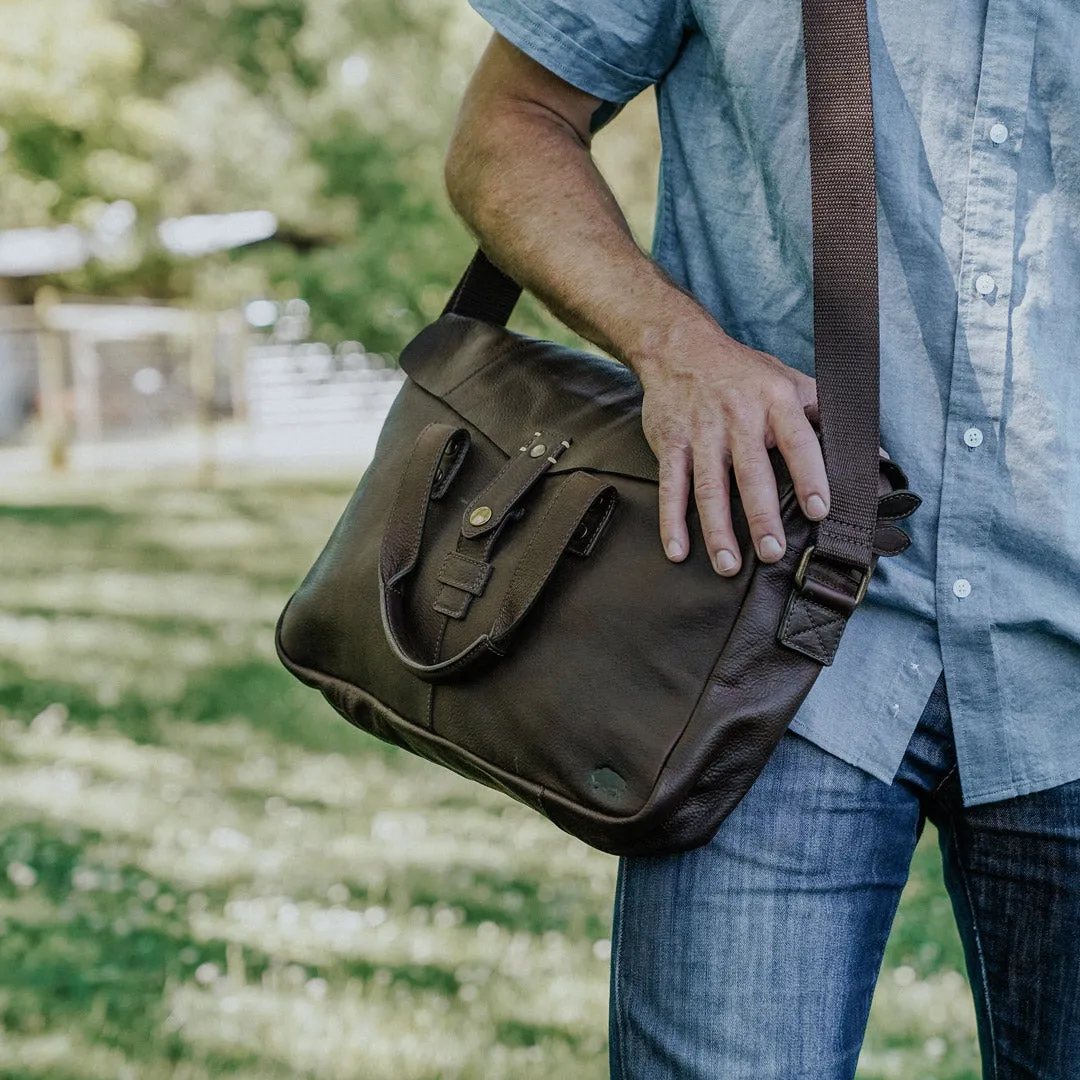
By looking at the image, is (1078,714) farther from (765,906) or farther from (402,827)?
(402,827)

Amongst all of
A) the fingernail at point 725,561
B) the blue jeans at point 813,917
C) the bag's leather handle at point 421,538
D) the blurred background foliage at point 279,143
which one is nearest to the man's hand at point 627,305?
the fingernail at point 725,561

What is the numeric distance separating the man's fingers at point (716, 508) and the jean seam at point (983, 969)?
0.52 m

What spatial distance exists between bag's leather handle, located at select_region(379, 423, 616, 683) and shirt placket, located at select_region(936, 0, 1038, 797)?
0.36m

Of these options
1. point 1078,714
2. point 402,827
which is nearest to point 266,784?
point 402,827

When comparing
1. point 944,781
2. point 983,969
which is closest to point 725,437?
point 944,781

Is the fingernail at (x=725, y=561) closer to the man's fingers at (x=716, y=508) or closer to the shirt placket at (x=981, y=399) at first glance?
the man's fingers at (x=716, y=508)

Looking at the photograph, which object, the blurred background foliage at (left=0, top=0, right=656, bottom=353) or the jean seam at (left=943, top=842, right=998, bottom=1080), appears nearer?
the jean seam at (left=943, top=842, right=998, bottom=1080)

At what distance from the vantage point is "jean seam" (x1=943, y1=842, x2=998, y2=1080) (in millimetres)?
1656

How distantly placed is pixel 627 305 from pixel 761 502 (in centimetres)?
29

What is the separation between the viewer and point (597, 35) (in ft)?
5.27

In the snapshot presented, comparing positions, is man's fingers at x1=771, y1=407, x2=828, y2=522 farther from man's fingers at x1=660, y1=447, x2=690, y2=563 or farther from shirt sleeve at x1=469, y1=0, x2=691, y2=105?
shirt sleeve at x1=469, y1=0, x2=691, y2=105

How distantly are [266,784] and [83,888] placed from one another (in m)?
1.25

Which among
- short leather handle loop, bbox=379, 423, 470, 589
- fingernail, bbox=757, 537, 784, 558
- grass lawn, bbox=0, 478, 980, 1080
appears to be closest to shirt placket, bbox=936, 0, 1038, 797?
fingernail, bbox=757, 537, 784, 558

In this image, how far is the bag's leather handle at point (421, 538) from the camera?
1.49 metres
